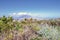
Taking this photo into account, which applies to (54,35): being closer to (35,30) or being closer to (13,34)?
(35,30)

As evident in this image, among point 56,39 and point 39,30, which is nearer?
point 56,39

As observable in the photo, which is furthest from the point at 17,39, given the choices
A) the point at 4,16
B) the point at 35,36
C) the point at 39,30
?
the point at 4,16

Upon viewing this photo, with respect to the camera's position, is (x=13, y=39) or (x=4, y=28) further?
(x=4, y=28)

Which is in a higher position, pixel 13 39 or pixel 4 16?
pixel 4 16

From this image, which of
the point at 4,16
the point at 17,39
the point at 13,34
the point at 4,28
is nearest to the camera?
the point at 17,39

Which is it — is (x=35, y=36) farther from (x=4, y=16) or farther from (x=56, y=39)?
(x=4, y=16)

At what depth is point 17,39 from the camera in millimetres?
8453

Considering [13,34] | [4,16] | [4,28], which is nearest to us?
[13,34]

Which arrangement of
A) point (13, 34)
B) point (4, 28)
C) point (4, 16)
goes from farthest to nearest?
point (4, 16)
point (4, 28)
point (13, 34)

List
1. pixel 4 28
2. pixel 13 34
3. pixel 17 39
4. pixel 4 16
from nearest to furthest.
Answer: pixel 17 39 < pixel 13 34 < pixel 4 28 < pixel 4 16

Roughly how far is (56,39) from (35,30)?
50.5 inches

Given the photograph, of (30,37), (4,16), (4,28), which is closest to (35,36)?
(30,37)

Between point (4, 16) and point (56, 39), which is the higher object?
point (4, 16)

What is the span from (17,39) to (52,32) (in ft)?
5.48
